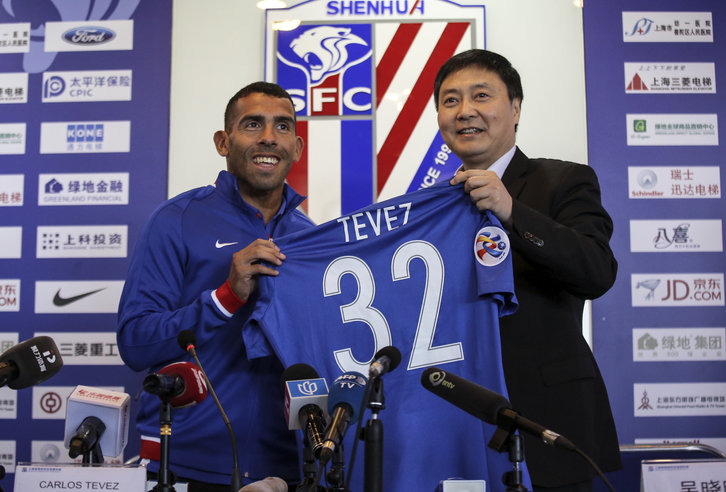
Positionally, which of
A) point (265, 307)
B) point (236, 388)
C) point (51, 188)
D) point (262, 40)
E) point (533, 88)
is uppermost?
point (262, 40)

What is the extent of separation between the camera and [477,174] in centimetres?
205

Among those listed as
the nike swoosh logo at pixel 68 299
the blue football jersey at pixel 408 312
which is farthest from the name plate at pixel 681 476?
the nike swoosh logo at pixel 68 299

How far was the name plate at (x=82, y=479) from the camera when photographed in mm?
1730

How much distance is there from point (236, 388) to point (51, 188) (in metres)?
2.27

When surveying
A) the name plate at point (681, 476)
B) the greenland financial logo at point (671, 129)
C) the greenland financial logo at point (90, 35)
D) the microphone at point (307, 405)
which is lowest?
the name plate at point (681, 476)

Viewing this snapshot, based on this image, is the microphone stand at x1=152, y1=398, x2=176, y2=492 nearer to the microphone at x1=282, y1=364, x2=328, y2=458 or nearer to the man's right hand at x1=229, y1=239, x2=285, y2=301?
the microphone at x1=282, y1=364, x2=328, y2=458

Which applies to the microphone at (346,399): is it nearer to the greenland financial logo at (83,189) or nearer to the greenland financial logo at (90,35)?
the greenland financial logo at (83,189)

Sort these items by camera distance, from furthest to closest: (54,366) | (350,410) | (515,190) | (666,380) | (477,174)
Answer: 1. (666,380)
2. (515,190)
3. (477,174)
4. (54,366)
5. (350,410)

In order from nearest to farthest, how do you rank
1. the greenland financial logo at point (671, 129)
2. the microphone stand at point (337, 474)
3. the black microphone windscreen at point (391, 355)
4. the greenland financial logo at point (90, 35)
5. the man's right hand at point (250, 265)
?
the microphone stand at point (337, 474) < the black microphone windscreen at point (391, 355) < the man's right hand at point (250, 265) < the greenland financial logo at point (671, 129) < the greenland financial logo at point (90, 35)

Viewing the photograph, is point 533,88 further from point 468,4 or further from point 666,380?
point 666,380

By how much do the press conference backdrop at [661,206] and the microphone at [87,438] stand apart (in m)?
2.71

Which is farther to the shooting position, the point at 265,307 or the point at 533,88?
the point at 533,88

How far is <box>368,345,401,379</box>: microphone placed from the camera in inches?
55.8

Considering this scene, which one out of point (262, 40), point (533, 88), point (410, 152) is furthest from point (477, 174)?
point (262, 40)
